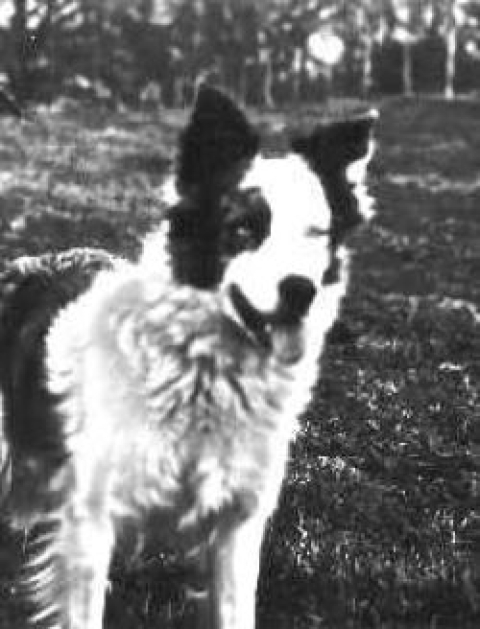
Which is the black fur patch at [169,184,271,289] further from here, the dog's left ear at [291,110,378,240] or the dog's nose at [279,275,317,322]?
the dog's left ear at [291,110,378,240]

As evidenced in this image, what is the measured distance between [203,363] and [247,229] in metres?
0.76

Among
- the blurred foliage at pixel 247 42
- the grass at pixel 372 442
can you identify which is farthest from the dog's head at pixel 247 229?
the blurred foliage at pixel 247 42

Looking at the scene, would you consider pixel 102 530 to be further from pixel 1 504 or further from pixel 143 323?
pixel 1 504

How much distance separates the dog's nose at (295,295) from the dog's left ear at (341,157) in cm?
54

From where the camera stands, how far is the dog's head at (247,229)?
18.1 feet

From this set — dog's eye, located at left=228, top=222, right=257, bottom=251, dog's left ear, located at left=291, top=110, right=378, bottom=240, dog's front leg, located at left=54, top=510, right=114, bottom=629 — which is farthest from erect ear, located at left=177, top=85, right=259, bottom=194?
dog's front leg, located at left=54, top=510, right=114, bottom=629

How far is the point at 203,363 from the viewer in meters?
5.86

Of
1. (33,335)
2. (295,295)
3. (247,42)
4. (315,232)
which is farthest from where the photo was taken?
(247,42)

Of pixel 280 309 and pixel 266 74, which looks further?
pixel 266 74

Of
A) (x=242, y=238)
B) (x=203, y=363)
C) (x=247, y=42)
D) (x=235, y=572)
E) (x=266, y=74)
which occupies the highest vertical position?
(x=247, y=42)

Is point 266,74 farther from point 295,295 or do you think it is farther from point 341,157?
point 295,295

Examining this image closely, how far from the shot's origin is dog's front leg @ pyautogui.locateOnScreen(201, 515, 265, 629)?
605 cm

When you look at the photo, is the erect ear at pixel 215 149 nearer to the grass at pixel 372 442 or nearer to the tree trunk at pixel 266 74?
the grass at pixel 372 442

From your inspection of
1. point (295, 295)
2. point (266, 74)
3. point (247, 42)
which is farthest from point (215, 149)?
point (247, 42)
